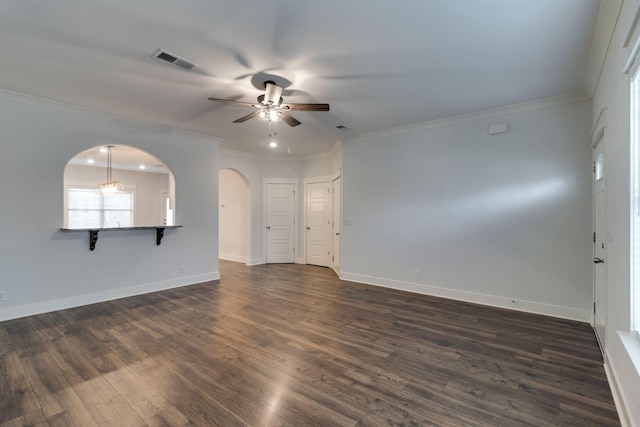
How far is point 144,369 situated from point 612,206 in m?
4.08

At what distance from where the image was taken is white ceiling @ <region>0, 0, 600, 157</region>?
210cm

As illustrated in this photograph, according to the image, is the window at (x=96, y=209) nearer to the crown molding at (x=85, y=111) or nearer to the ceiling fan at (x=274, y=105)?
the crown molding at (x=85, y=111)

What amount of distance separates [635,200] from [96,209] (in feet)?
34.9

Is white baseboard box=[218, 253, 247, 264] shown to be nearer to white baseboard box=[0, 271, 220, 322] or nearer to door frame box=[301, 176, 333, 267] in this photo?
door frame box=[301, 176, 333, 267]

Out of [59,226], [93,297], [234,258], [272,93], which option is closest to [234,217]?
[234,258]

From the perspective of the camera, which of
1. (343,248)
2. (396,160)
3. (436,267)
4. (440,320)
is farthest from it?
(343,248)

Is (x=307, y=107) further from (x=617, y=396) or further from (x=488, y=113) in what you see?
(x=617, y=396)

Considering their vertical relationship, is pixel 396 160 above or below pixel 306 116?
below

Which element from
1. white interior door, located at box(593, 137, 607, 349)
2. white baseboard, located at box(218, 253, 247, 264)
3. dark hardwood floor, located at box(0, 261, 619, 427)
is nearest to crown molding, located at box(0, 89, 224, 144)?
dark hardwood floor, located at box(0, 261, 619, 427)

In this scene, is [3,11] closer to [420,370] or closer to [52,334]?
[52,334]

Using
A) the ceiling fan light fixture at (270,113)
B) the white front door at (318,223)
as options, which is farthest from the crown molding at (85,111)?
the white front door at (318,223)

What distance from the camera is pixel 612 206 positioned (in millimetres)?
2303

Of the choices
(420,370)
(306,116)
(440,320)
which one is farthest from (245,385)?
(306,116)

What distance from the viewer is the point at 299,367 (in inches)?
97.9
